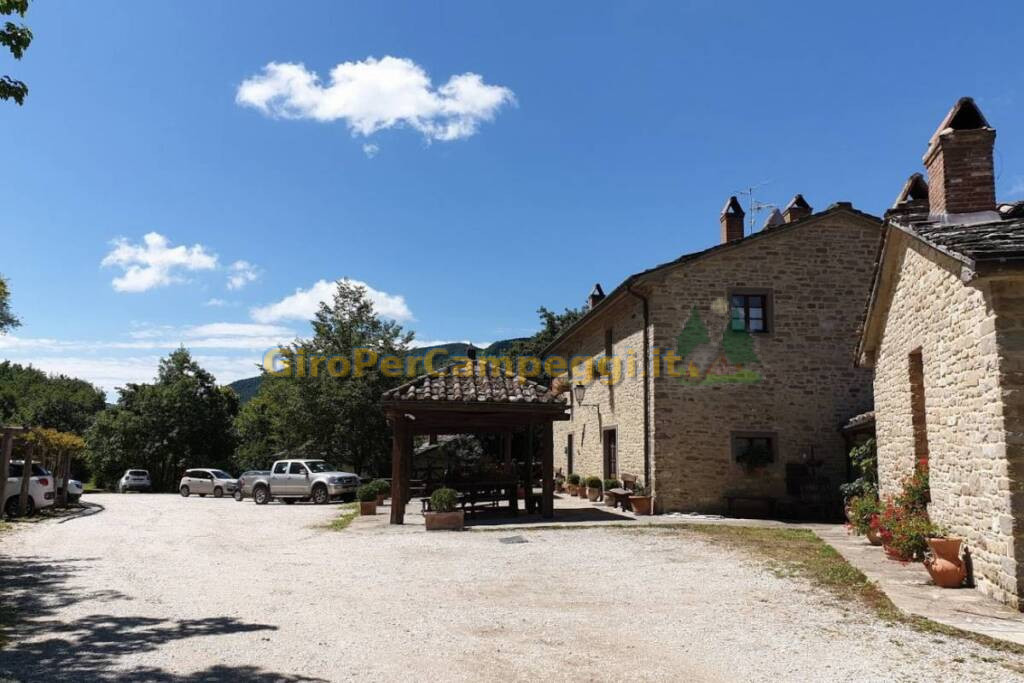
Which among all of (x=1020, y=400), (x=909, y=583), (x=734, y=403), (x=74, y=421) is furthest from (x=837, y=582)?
(x=74, y=421)

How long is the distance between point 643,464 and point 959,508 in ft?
29.7

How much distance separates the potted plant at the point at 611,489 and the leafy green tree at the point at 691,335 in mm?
3968

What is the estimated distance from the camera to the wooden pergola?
14242mm

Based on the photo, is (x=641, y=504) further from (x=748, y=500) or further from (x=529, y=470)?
(x=529, y=470)

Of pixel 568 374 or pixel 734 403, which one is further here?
pixel 568 374

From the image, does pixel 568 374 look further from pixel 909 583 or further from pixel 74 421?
pixel 74 421

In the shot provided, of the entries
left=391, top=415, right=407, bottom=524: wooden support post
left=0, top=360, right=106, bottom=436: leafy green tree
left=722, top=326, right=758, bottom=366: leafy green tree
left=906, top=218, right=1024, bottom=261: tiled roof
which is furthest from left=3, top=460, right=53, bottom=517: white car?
Result: left=0, top=360, right=106, bottom=436: leafy green tree

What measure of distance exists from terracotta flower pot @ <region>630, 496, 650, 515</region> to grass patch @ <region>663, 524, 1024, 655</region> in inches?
84.3

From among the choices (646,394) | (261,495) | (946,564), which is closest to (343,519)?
(646,394)

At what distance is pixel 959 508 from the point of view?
26.3 feet

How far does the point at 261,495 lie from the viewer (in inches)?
961

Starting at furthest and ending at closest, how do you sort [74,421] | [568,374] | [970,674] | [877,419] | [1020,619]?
[74,421] → [568,374] → [877,419] → [1020,619] → [970,674]

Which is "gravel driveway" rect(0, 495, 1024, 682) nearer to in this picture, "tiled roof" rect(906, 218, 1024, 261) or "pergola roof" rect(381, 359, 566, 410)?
"pergola roof" rect(381, 359, 566, 410)

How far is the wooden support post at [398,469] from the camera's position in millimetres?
14383
